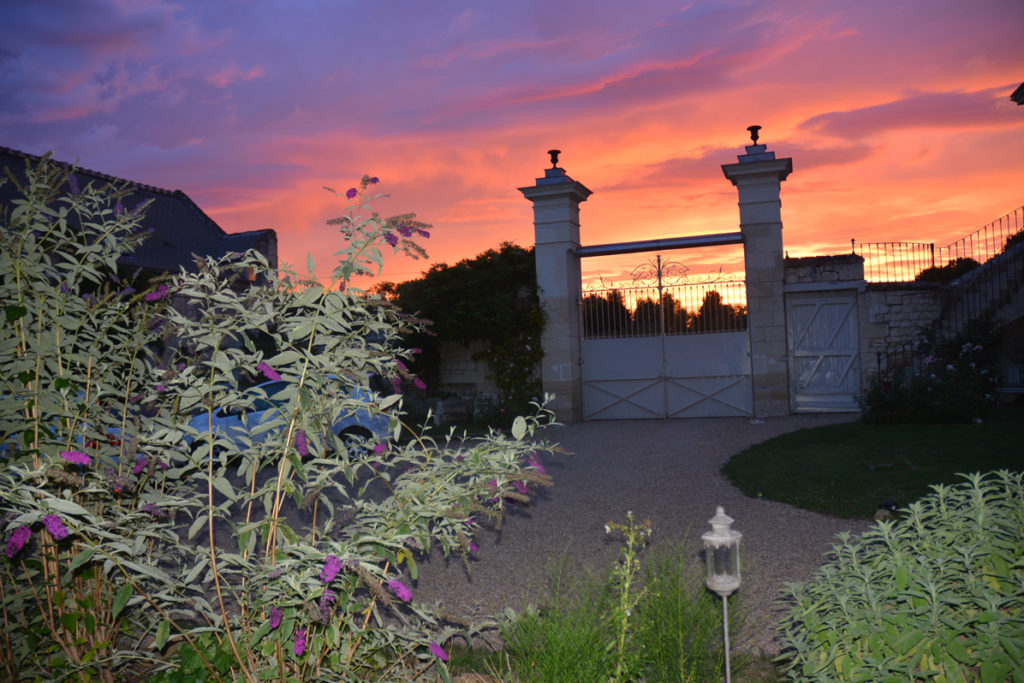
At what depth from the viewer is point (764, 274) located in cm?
1188

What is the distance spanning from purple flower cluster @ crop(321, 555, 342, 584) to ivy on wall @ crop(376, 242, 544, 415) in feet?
34.1

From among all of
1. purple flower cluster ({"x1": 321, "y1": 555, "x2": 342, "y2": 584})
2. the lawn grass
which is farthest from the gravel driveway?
purple flower cluster ({"x1": 321, "y1": 555, "x2": 342, "y2": 584})

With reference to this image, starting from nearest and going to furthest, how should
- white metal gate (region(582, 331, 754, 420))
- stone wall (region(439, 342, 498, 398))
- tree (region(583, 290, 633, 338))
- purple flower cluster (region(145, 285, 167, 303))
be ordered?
purple flower cluster (region(145, 285, 167, 303)), white metal gate (region(582, 331, 754, 420)), tree (region(583, 290, 633, 338)), stone wall (region(439, 342, 498, 398))

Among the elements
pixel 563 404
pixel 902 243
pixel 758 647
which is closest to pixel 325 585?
pixel 758 647

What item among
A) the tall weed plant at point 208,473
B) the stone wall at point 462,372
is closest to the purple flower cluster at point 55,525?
the tall weed plant at point 208,473

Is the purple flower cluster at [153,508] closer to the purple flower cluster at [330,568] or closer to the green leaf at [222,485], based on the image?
the green leaf at [222,485]

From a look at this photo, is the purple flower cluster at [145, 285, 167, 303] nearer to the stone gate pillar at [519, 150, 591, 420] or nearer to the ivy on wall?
the ivy on wall

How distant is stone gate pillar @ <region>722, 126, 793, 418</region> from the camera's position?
38.5ft

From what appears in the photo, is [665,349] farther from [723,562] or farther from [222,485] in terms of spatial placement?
[222,485]

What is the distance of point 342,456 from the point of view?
7.80 ft

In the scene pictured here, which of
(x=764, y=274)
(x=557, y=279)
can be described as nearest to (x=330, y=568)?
(x=557, y=279)

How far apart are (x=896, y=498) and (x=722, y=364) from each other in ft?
21.0

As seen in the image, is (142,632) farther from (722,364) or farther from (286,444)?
(722,364)

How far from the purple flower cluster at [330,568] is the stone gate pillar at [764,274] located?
10861 millimetres
